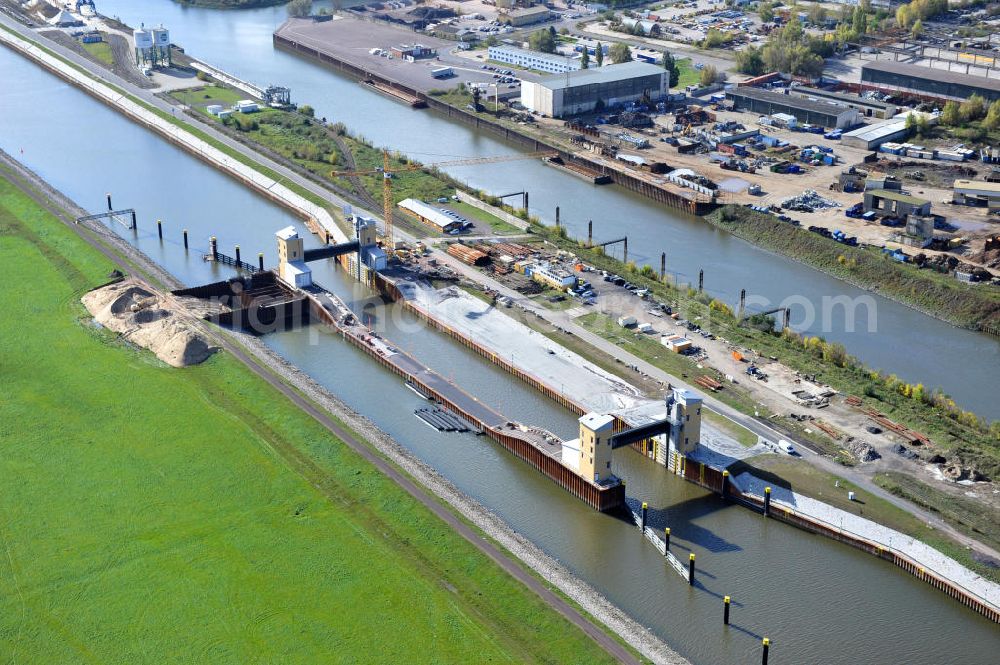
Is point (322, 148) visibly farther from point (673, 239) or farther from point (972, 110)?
point (972, 110)

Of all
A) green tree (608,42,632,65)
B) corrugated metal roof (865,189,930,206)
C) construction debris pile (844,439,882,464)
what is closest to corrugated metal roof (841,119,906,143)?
corrugated metal roof (865,189,930,206)

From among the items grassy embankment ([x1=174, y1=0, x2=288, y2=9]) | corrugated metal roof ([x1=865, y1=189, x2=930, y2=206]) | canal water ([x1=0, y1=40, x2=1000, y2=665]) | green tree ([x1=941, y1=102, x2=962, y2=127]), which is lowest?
canal water ([x1=0, y1=40, x2=1000, y2=665])

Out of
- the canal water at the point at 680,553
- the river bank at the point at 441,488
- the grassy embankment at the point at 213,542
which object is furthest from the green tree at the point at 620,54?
the grassy embankment at the point at 213,542

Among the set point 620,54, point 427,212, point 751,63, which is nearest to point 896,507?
point 427,212

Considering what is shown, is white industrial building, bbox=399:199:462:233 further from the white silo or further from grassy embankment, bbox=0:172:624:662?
the white silo

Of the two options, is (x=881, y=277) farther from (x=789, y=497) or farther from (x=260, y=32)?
(x=260, y=32)

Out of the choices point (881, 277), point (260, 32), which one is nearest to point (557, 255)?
point (881, 277)

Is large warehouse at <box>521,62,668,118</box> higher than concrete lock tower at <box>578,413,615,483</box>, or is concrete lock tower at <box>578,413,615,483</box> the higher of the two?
large warehouse at <box>521,62,668,118</box>

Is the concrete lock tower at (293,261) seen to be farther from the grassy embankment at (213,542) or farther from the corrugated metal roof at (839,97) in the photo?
the corrugated metal roof at (839,97)

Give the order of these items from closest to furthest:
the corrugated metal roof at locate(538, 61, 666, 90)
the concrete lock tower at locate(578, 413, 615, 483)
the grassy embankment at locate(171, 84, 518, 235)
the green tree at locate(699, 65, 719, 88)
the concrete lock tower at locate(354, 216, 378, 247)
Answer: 1. the concrete lock tower at locate(578, 413, 615, 483)
2. the concrete lock tower at locate(354, 216, 378, 247)
3. the grassy embankment at locate(171, 84, 518, 235)
4. the corrugated metal roof at locate(538, 61, 666, 90)
5. the green tree at locate(699, 65, 719, 88)
